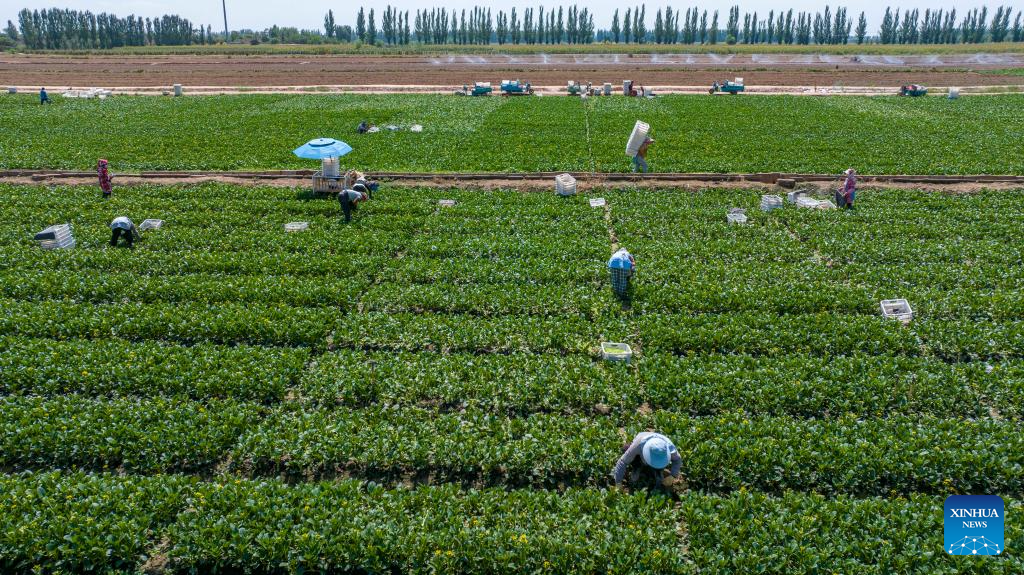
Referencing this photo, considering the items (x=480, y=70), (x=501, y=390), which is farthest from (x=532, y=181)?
(x=480, y=70)

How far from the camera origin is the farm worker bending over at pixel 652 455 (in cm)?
855

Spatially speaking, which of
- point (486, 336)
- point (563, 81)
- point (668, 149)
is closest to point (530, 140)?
point (668, 149)

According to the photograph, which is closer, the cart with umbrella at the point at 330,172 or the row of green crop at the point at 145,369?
the row of green crop at the point at 145,369

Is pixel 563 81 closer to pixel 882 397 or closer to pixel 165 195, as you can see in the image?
pixel 165 195

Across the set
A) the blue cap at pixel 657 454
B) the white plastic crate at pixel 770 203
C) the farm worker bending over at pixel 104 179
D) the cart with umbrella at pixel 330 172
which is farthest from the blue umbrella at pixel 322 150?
the blue cap at pixel 657 454

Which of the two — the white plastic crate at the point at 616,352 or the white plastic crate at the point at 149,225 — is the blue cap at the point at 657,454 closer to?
the white plastic crate at the point at 616,352

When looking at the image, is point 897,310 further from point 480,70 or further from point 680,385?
point 480,70

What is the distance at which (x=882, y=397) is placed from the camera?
34.4 ft

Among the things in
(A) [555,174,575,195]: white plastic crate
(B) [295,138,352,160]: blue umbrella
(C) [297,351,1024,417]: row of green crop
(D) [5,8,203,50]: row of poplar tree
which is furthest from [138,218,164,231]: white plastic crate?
(D) [5,8,203,50]: row of poplar tree

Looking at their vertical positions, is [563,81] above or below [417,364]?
above

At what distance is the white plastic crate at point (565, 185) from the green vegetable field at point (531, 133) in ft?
10.8

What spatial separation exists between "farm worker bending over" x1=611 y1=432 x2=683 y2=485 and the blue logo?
3529 mm

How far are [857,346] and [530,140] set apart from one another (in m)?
22.8

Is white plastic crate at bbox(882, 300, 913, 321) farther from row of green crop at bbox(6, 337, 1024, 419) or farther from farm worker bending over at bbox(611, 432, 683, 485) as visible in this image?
farm worker bending over at bbox(611, 432, 683, 485)
